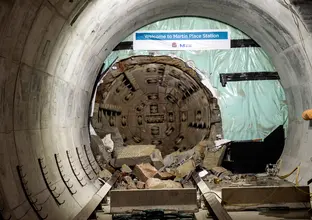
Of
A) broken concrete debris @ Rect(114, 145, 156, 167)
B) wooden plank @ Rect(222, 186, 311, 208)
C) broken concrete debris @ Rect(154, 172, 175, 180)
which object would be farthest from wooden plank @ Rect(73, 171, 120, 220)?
wooden plank @ Rect(222, 186, 311, 208)

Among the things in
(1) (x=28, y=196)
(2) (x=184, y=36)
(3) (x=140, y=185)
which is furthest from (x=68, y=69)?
(2) (x=184, y=36)

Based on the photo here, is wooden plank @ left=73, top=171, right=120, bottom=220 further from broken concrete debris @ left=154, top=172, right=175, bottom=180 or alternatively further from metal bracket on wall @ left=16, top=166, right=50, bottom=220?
broken concrete debris @ left=154, top=172, right=175, bottom=180

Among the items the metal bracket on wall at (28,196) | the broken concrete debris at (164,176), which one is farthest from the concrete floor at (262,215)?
the broken concrete debris at (164,176)

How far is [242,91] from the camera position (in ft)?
32.3

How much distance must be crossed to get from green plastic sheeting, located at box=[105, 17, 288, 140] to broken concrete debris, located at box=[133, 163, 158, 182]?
1901mm

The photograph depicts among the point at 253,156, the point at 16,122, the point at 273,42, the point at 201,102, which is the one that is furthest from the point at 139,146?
the point at 16,122

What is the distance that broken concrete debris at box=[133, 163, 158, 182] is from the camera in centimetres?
870

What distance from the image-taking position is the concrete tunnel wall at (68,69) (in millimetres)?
4172

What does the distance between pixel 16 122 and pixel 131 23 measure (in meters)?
4.89

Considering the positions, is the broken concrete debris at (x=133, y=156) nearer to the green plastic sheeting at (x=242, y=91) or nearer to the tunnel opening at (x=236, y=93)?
the tunnel opening at (x=236, y=93)

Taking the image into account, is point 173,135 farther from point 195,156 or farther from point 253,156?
point 253,156

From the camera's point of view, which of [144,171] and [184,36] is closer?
[144,171]

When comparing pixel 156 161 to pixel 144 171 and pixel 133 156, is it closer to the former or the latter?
pixel 133 156

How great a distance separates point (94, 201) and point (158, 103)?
5032mm
